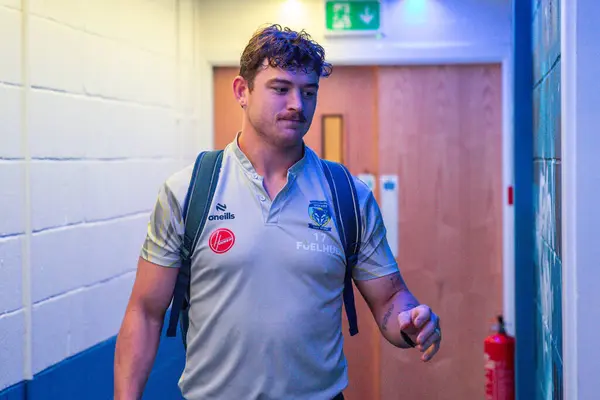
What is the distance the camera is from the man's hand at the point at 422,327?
5.73ft

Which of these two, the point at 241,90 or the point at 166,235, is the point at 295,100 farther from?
the point at 166,235

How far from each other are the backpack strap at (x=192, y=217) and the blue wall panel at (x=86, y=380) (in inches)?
37.4

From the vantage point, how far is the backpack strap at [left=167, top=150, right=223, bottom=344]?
183cm

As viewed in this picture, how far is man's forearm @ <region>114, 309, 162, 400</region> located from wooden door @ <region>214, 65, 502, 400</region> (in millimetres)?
2585

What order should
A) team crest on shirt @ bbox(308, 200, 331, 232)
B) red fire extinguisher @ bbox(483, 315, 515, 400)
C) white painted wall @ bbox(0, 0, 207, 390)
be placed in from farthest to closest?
red fire extinguisher @ bbox(483, 315, 515, 400), white painted wall @ bbox(0, 0, 207, 390), team crest on shirt @ bbox(308, 200, 331, 232)

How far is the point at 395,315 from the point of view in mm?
1900

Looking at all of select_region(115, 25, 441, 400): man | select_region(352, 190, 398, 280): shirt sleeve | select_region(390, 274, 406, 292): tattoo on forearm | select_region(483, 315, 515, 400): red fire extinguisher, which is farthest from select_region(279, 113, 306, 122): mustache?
select_region(483, 315, 515, 400): red fire extinguisher

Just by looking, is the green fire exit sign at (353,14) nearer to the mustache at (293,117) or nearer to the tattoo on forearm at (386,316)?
the mustache at (293,117)

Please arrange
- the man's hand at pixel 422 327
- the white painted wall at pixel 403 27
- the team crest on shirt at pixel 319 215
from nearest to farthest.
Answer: the man's hand at pixel 422 327 → the team crest on shirt at pixel 319 215 → the white painted wall at pixel 403 27

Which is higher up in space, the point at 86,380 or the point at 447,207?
the point at 447,207
